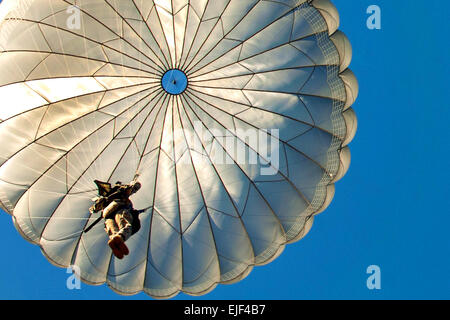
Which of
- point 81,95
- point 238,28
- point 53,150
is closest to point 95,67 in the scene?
point 81,95

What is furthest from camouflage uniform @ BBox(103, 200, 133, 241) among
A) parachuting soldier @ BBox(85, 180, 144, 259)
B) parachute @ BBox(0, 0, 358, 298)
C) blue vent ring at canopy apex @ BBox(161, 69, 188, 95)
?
blue vent ring at canopy apex @ BBox(161, 69, 188, 95)

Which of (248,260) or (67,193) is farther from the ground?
(67,193)

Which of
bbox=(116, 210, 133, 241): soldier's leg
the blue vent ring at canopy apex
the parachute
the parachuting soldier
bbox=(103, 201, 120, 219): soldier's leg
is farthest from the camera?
the blue vent ring at canopy apex

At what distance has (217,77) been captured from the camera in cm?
1567

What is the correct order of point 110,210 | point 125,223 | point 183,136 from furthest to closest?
point 183,136 < point 110,210 < point 125,223

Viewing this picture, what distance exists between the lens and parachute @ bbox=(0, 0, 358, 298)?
14984 millimetres

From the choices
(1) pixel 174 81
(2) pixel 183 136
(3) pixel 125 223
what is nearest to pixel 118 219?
(3) pixel 125 223

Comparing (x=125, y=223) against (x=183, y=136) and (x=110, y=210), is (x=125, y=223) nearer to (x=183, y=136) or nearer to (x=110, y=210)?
(x=110, y=210)

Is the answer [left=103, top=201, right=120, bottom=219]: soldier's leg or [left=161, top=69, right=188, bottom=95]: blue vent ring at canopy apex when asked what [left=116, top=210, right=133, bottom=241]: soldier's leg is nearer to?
[left=103, top=201, right=120, bottom=219]: soldier's leg

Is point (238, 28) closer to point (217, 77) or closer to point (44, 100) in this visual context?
point (217, 77)

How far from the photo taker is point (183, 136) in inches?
623

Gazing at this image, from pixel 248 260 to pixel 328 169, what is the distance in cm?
307

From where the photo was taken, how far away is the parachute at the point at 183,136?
49.2 ft

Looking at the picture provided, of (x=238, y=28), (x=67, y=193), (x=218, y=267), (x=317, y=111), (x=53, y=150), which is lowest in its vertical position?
(x=218, y=267)
